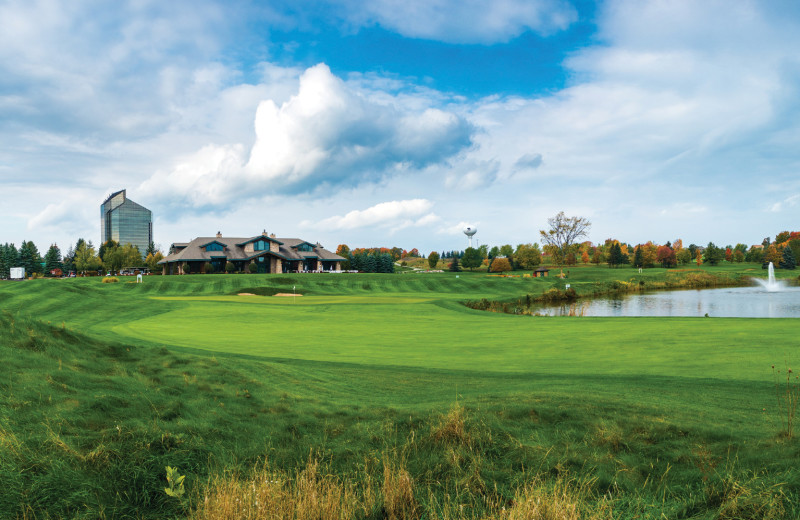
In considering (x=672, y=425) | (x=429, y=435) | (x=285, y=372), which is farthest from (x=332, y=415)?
(x=672, y=425)

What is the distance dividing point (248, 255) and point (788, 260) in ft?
442

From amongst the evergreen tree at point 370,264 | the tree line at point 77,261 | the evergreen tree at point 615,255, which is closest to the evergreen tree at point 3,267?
the tree line at point 77,261

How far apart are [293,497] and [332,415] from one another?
3.24 metres

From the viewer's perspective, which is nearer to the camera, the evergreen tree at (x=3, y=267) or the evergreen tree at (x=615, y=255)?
the evergreen tree at (x=3, y=267)

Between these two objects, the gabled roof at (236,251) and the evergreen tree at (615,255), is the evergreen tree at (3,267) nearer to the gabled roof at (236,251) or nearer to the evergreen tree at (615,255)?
the gabled roof at (236,251)

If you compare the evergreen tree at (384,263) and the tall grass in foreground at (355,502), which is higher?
the evergreen tree at (384,263)

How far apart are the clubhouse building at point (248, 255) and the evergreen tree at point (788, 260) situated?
383ft

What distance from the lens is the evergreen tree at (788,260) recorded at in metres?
118

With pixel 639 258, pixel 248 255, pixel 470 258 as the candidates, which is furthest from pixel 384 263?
pixel 639 258

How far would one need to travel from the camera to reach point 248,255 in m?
84.2

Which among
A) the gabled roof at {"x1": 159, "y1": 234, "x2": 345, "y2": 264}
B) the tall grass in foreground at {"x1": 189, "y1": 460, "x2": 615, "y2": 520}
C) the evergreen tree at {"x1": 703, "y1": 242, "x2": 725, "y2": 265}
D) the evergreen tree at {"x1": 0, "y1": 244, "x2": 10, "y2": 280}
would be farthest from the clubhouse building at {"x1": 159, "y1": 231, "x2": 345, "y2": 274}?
the evergreen tree at {"x1": 703, "y1": 242, "x2": 725, "y2": 265}

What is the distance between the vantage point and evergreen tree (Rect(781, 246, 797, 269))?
118m

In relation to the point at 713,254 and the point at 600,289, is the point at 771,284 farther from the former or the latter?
the point at 713,254

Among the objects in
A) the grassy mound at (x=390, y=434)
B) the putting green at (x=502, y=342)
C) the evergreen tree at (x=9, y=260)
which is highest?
the evergreen tree at (x=9, y=260)
